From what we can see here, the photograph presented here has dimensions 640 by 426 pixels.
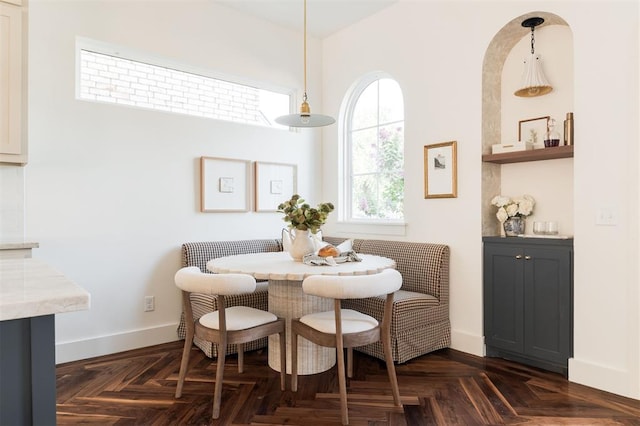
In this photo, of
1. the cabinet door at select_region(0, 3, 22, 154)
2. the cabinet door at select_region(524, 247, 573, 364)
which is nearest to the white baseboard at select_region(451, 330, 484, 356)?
the cabinet door at select_region(524, 247, 573, 364)

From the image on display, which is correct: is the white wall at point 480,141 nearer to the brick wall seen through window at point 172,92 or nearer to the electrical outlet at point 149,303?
the brick wall seen through window at point 172,92

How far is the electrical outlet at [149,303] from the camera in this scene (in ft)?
11.1

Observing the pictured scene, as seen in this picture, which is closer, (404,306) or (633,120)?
(633,120)

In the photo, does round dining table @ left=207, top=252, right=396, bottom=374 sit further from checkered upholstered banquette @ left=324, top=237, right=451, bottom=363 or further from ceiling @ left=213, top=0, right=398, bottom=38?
ceiling @ left=213, top=0, right=398, bottom=38

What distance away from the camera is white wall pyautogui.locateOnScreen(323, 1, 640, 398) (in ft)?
8.16

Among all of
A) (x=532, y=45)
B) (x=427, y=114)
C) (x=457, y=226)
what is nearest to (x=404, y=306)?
(x=457, y=226)

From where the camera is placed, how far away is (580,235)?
2674mm

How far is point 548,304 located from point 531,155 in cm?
104

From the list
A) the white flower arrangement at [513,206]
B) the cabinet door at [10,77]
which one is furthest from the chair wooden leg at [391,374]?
the cabinet door at [10,77]

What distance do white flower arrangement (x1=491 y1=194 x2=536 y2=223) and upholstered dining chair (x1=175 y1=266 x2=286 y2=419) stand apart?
6.08ft

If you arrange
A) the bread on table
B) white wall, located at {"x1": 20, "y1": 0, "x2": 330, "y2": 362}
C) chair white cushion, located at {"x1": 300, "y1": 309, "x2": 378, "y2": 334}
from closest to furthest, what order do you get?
chair white cushion, located at {"x1": 300, "y1": 309, "x2": 378, "y2": 334}, the bread on table, white wall, located at {"x1": 20, "y1": 0, "x2": 330, "y2": 362}

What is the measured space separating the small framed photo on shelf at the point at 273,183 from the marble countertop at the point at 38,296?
9.21ft

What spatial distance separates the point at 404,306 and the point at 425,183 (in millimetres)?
1146

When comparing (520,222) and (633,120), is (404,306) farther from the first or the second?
(633,120)
